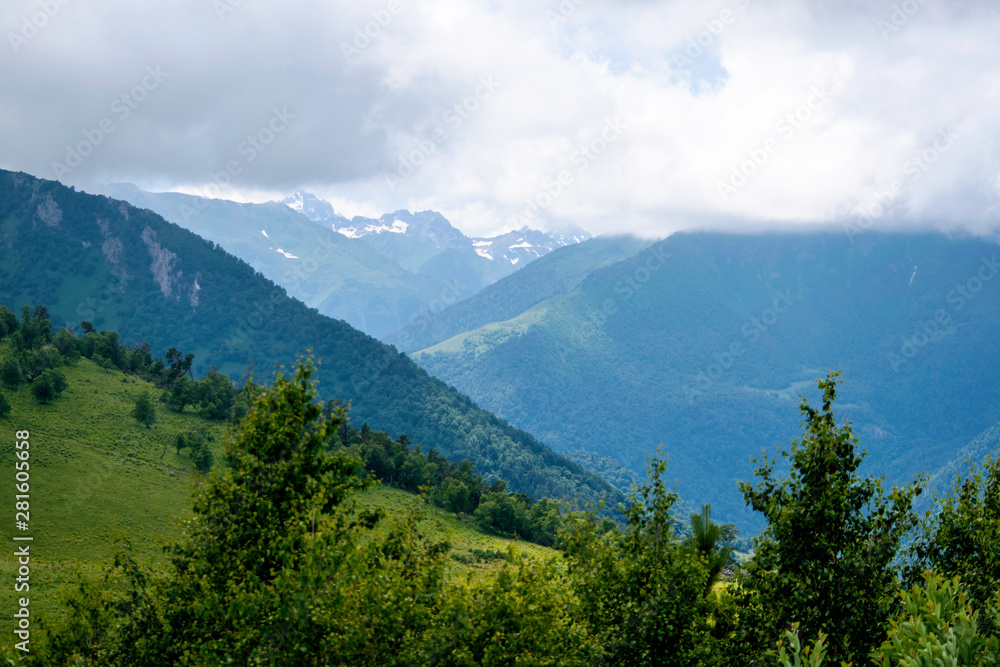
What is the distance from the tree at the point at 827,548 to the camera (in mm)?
20781

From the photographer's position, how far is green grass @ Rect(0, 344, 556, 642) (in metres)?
61.5

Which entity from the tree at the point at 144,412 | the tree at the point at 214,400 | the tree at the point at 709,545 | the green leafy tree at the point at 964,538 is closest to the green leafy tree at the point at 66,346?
the tree at the point at 214,400

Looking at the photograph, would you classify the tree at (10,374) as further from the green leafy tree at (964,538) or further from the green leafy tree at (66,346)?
the green leafy tree at (964,538)

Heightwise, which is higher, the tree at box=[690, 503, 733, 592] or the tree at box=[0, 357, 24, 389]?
the tree at box=[690, 503, 733, 592]

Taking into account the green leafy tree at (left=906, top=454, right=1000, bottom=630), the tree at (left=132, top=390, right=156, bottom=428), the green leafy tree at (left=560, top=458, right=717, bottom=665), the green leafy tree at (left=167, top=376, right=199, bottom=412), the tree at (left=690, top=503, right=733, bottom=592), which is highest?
the green leafy tree at (left=906, top=454, right=1000, bottom=630)

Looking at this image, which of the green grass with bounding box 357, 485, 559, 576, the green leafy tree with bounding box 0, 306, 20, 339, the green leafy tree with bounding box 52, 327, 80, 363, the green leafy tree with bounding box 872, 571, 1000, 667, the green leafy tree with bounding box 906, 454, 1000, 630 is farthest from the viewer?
the green leafy tree with bounding box 52, 327, 80, 363

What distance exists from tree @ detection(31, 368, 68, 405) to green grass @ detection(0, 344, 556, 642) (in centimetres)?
123

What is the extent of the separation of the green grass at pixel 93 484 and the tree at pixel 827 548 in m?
31.6

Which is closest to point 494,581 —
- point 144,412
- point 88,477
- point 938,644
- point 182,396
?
point 938,644

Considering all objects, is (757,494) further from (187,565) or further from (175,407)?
(175,407)

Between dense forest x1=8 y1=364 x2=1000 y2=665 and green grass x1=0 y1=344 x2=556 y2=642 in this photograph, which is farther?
green grass x1=0 y1=344 x2=556 y2=642

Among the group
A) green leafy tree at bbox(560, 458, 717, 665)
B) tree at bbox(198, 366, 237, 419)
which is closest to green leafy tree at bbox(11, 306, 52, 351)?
tree at bbox(198, 366, 237, 419)

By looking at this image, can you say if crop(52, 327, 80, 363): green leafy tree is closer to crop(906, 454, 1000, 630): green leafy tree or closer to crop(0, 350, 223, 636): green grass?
crop(0, 350, 223, 636): green grass

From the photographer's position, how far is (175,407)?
403 feet
